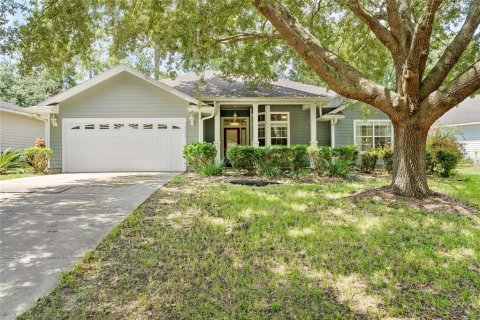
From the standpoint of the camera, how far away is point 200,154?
11203mm

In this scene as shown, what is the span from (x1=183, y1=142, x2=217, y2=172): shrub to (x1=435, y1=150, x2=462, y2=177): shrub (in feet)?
28.0

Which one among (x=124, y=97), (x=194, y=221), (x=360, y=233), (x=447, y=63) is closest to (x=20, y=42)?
(x=124, y=97)

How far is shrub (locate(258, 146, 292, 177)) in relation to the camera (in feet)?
35.4

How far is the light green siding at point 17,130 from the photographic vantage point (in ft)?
→ 54.1

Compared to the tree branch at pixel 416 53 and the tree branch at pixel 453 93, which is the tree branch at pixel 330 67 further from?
the tree branch at pixel 453 93

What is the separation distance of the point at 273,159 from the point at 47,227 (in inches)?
294

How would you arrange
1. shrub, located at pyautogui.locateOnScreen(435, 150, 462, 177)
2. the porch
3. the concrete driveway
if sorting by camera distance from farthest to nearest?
1. the porch
2. shrub, located at pyautogui.locateOnScreen(435, 150, 462, 177)
3. the concrete driveway

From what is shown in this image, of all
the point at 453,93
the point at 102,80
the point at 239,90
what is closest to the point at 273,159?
the point at 239,90

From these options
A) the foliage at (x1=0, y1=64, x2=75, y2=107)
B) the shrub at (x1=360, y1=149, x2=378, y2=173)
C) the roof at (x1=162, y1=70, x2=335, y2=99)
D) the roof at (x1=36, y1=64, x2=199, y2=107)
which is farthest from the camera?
the foliage at (x1=0, y1=64, x2=75, y2=107)

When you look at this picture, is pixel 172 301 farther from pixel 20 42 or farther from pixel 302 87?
pixel 302 87

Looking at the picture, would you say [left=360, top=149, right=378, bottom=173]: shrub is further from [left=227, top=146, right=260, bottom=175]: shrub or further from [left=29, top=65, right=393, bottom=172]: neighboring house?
[left=227, top=146, right=260, bottom=175]: shrub

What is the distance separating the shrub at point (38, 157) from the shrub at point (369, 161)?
13.0 m

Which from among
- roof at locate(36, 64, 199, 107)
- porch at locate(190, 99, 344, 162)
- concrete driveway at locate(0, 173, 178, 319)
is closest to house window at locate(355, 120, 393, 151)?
porch at locate(190, 99, 344, 162)

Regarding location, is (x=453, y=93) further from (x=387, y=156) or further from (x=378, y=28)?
(x=387, y=156)
